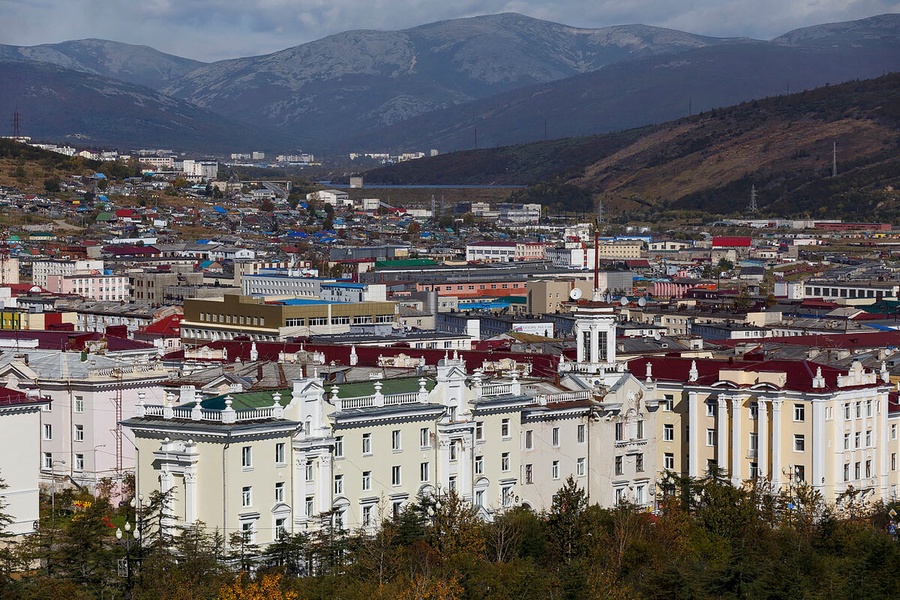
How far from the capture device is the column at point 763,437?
179ft

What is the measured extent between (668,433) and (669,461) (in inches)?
32.6

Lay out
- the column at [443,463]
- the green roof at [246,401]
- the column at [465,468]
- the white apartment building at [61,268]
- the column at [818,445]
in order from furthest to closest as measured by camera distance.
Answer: the white apartment building at [61,268] → the column at [818,445] → the column at [465,468] → the column at [443,463] → the green roof at [246,401]

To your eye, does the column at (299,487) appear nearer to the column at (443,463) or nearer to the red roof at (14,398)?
the column at (443,463)

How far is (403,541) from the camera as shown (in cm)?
4312

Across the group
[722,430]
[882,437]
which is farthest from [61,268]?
[882,437]

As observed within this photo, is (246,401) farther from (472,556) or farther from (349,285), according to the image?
(349,285)

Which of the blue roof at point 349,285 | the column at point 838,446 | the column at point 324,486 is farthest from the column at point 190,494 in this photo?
the blue roof at point 349,285

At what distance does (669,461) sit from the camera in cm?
5719

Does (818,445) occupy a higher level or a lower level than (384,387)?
lower

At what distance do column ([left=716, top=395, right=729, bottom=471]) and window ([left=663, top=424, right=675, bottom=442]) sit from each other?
177cm

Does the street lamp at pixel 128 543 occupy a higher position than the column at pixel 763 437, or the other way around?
the column at pixel 763 437

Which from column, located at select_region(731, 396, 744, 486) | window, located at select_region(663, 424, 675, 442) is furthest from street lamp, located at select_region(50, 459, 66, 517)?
column, located at select_region(731, 396, 744, 486)

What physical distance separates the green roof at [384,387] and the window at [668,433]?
10923 millimetres

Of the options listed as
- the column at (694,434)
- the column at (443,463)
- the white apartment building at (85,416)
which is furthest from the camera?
the column at (694,434)
